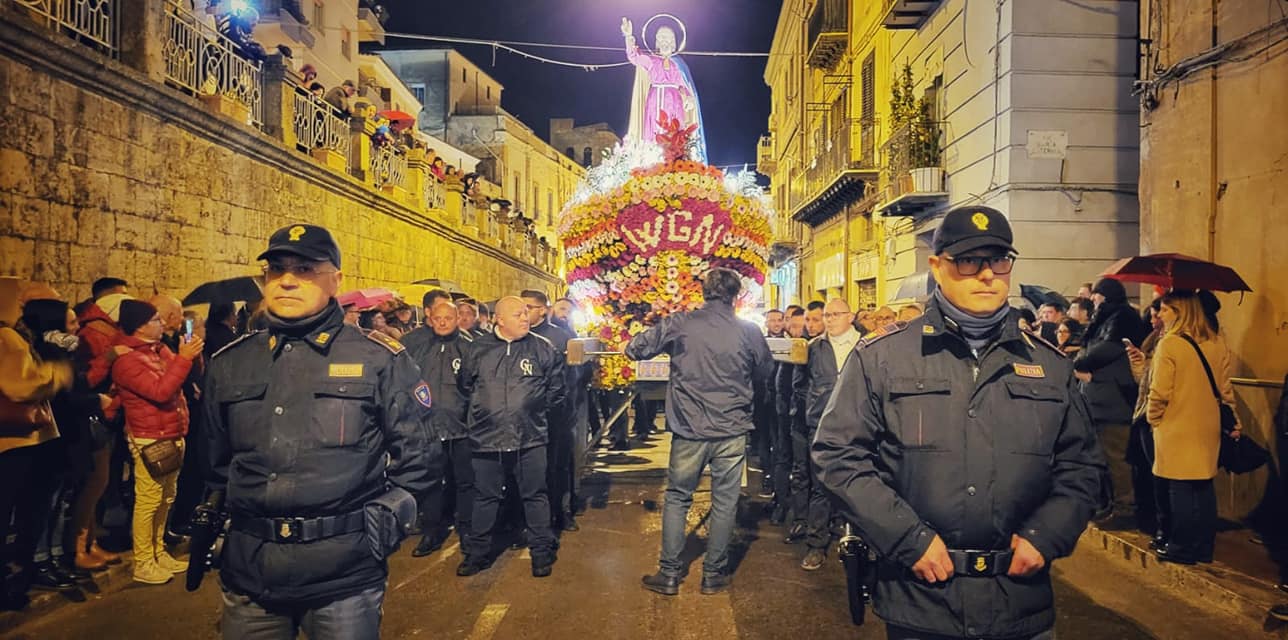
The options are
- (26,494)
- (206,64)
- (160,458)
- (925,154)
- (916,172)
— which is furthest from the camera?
(925,154)

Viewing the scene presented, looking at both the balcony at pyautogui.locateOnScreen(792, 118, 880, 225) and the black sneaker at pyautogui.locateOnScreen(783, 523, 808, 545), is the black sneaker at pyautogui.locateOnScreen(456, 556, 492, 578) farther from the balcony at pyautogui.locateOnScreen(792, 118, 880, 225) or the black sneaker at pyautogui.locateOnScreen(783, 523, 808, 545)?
the balcony at pyautogui.locateOnScreen(792, 118, 880, 225)

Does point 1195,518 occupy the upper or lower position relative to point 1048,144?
lower

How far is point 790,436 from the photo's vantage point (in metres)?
7.73

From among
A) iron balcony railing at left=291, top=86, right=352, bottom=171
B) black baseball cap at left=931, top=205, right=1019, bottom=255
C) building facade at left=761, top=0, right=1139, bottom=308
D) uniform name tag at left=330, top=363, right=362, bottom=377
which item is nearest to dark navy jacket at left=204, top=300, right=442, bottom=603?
uniform name tag at left=330, top=363, right=362, bottom=377

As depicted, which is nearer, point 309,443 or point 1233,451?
point 309,443

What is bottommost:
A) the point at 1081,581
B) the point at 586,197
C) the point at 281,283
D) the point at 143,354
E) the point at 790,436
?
the point at 1081,581

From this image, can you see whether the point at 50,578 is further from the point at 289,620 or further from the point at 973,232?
the point at 973,232

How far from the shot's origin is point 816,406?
259 inches

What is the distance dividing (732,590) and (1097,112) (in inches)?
407

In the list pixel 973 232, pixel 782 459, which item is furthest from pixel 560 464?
pixel 973 232

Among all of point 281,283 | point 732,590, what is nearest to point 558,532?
point 732,590

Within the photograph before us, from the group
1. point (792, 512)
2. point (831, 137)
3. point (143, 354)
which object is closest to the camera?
point (143, 354)

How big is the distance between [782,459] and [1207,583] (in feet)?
11.1

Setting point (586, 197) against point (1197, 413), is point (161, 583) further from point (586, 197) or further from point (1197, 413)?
point (1197, 413)
